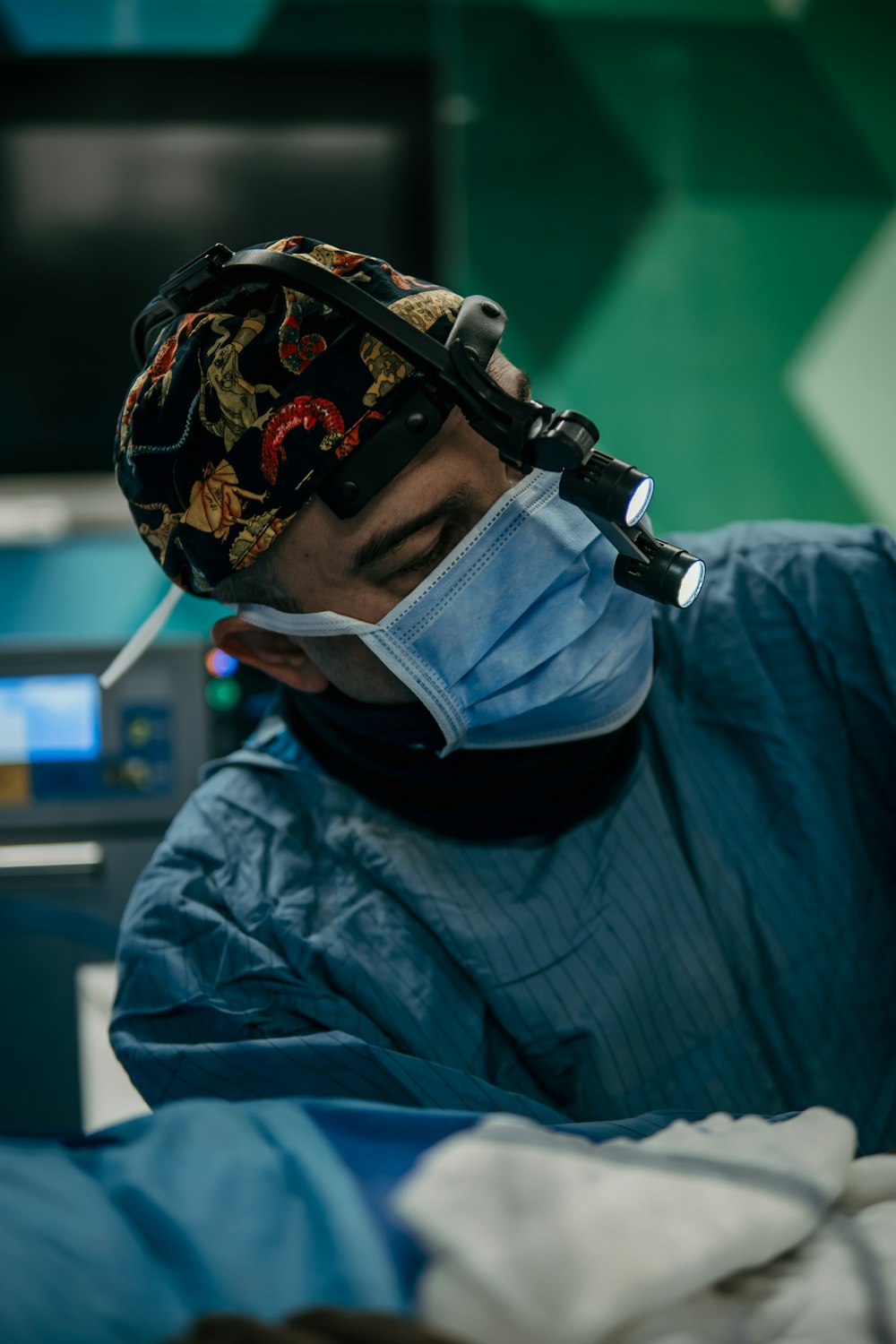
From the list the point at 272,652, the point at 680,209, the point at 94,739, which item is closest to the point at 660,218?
the point at 680,209

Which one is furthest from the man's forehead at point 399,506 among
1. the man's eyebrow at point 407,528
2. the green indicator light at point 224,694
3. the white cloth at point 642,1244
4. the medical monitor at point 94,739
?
the green indicator light at point 224,694

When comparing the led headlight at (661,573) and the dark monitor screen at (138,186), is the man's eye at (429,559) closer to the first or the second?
the led headlight at (661,573)

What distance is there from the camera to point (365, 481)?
958 mm

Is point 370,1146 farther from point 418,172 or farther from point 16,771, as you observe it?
point 418,172

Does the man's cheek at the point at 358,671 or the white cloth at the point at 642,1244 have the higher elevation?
the man's cheek at the point at 358,671

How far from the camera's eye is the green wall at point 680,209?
111 inches

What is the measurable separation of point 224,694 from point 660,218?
64.9 inches

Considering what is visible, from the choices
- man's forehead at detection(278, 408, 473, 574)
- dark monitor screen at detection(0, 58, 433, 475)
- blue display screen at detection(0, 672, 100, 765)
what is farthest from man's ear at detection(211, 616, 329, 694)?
dark monitor screen at detection(0, 58, 433, 475)

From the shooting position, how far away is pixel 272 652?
3.69 feet

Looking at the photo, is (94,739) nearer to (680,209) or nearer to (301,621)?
(301,621)

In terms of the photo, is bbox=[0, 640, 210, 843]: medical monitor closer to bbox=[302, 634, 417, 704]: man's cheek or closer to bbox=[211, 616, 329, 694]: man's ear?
bbox=[211, 616, 329, 694]: man's ear

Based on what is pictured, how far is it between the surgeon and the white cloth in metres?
0.38

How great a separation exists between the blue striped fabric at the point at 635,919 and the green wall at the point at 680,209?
1.89 m

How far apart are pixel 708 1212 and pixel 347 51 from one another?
283 centimetres
